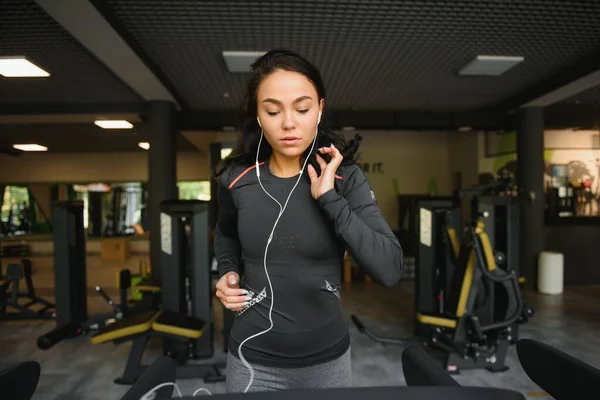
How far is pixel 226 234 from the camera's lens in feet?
3.80

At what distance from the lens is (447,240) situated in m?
4.05

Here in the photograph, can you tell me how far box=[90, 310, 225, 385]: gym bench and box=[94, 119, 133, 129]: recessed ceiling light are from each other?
436cm

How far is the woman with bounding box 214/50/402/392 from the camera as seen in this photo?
927 millimetres

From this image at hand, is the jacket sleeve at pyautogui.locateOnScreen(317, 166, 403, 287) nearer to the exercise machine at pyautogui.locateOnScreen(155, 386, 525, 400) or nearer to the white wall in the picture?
the exercise machine at pyautogui.locateOnScreen(155, 386, 525, 400)

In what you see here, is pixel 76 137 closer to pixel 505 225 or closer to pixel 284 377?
pixel 505 225

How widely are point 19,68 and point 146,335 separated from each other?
11.0ft

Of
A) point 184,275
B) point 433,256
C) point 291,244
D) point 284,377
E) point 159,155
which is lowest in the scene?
point 184,275

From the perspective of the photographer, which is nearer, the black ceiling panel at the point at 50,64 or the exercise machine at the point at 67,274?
the black ceiling panel at the point at 50,64

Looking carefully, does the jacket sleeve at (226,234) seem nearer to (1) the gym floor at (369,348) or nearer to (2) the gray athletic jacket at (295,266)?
(2) the gray athletic jacket at (295,266)

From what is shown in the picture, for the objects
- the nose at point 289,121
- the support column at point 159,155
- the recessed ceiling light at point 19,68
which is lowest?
the nose at point 289,121

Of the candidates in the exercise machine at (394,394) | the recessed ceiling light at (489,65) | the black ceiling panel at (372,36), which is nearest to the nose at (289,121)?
the exercise machine at (394,394)

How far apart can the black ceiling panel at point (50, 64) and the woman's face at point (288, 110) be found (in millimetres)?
3084

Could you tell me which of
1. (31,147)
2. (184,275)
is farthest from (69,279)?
(31,147)

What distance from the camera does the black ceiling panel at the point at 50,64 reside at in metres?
3.33
